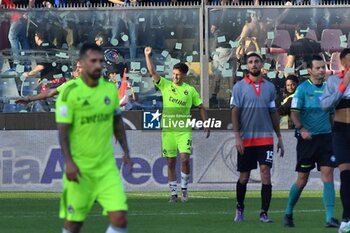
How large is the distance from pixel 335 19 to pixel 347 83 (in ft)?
33.2

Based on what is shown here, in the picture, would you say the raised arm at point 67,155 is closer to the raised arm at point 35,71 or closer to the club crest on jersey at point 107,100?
the club crest on jersey at point 107,100

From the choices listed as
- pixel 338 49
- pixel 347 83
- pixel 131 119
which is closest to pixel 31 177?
pixel 131 119

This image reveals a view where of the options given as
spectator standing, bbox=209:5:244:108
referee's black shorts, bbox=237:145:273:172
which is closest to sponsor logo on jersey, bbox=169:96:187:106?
spectator standing, bbox=209:5:244:108

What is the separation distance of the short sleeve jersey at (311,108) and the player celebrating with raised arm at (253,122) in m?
0.63

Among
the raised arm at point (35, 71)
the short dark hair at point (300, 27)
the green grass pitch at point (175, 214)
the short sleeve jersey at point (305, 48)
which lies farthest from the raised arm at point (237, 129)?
the raised arm at point (35, 71)

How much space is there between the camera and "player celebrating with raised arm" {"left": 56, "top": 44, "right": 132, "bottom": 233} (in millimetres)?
10266

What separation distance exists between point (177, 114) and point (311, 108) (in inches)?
218

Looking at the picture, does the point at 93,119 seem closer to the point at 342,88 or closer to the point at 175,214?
A: the point at 342,88

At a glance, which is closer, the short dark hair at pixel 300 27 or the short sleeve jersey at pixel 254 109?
the short sleeve jersey at pixel 254 109

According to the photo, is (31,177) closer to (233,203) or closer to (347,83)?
(233,203)

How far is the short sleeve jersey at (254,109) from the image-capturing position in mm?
15375

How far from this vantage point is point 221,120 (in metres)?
21.7

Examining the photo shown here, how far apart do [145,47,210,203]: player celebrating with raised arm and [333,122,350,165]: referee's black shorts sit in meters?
6.43

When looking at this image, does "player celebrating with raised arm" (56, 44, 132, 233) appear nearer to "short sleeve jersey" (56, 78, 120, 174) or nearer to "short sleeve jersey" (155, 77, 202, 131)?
"short sleeve jersey" (56, 78, 120, 174)
